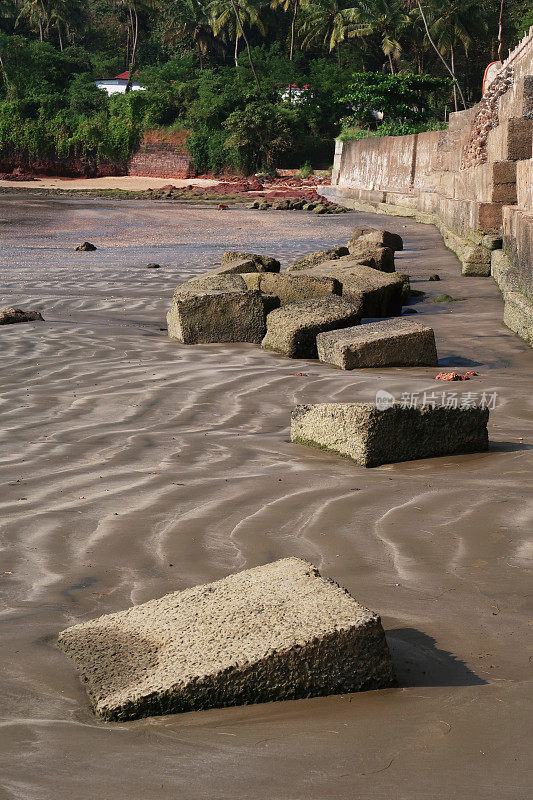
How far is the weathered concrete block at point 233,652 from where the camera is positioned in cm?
203

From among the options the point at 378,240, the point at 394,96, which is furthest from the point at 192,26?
the point at 378,240

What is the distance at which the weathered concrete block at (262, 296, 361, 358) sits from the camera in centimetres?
716

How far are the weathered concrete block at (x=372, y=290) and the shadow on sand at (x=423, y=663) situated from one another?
6.39 metres

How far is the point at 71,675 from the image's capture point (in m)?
2.21

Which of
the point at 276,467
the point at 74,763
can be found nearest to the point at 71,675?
the point at 74,763

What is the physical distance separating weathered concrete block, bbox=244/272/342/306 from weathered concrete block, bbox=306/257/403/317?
184mm

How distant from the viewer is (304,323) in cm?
722

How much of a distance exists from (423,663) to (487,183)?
11.0 metres

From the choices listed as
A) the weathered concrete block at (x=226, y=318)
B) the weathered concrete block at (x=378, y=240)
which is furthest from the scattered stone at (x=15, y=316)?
the weathered concrete block at (x=378, y=240)

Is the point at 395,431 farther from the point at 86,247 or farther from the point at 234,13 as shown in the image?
the point at 234,13

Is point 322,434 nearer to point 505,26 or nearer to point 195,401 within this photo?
point 195,401

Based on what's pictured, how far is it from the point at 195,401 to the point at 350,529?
2445mm

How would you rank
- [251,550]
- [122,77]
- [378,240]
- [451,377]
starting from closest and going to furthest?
[251,550], [451,377], [378,240], [122,77]

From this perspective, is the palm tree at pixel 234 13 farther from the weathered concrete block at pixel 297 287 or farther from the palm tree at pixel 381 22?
the weathered concrete block at pixel 297 287
